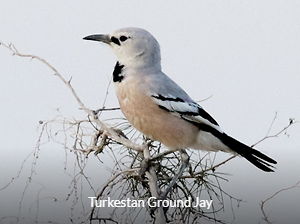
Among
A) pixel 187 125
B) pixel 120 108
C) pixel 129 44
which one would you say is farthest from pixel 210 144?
pixel 129 44

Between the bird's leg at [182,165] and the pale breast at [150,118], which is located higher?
the pale breast at [150,118]

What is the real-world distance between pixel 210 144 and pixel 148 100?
0.54 m

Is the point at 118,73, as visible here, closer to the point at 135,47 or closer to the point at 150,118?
the point at 135,47

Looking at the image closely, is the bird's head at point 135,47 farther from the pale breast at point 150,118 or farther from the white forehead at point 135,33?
the pale breast at point 150,118

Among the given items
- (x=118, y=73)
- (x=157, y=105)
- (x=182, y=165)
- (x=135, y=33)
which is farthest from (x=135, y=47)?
(x=182, y=165)

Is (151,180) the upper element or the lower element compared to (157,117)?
lower

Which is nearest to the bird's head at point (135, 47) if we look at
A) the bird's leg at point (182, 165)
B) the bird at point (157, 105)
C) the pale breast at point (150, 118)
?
the bird at point (157, 105)

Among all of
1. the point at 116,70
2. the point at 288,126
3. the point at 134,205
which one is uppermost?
the point at 116,70

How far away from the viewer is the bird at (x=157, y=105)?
331cm

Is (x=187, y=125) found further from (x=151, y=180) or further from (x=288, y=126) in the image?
(x=288, y=126)

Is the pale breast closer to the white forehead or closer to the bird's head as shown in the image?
the bird's head

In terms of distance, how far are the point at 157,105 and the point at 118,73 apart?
0.37 meters

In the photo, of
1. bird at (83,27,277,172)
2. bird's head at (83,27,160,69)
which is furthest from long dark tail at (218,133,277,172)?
bird's head at (83,27,160,69)

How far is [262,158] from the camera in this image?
10.9ft
